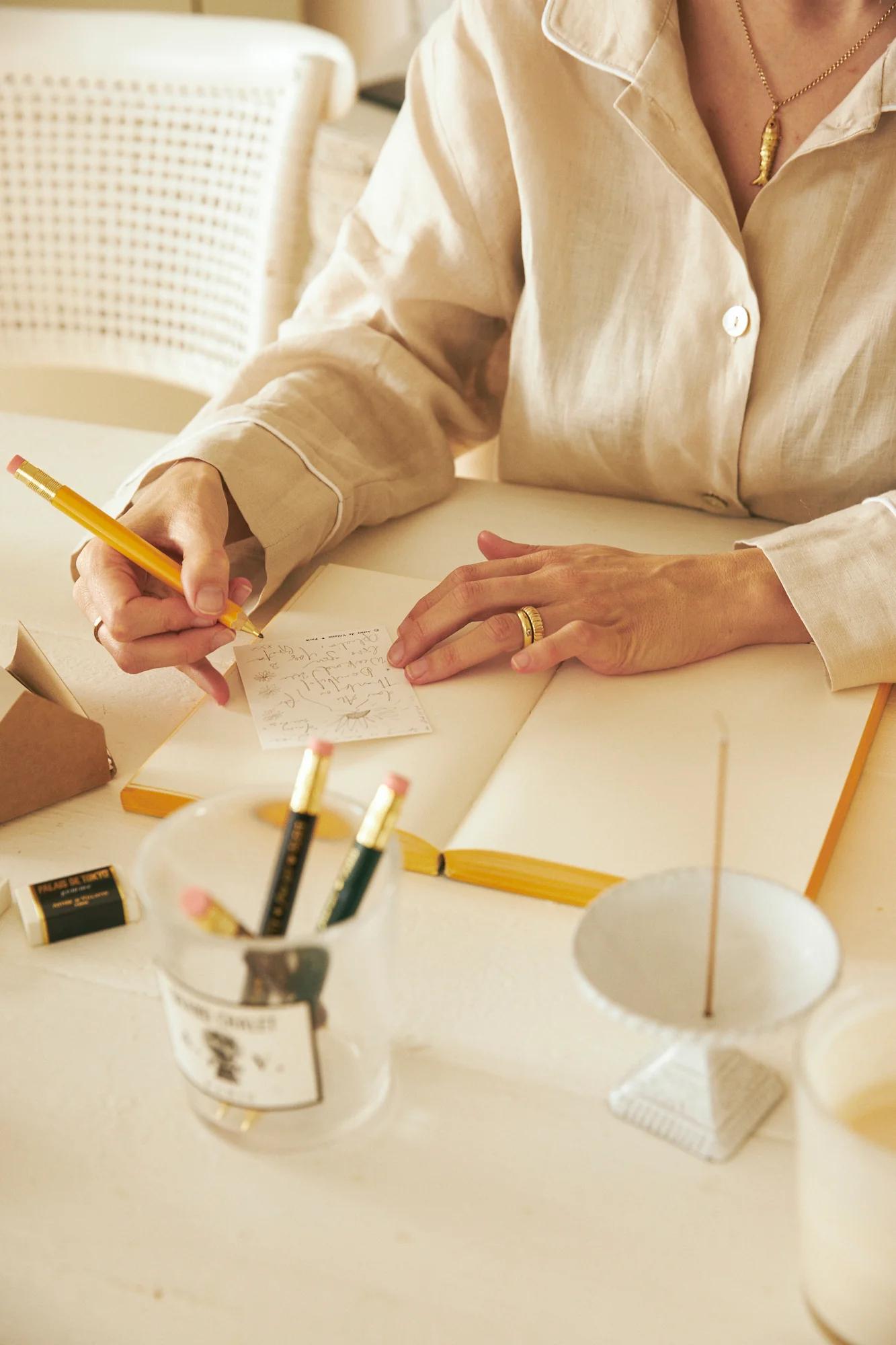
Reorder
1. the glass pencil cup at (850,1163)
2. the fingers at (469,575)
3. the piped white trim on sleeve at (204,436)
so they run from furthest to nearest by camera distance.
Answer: the piped white trim on sleeve at (204,436) < the fingers at (469,575) < the glass pencil cup at (850,1163)

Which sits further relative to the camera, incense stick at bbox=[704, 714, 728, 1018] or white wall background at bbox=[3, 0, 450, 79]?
white wall background at bbox=[3, 0, 450, 79]

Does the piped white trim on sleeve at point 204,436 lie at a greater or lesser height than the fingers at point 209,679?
greater

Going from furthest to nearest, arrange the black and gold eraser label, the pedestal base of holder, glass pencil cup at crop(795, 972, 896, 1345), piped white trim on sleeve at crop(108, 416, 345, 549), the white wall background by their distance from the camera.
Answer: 1. the white wall background
2. piped white trim on sleeve at crop(108, 416, 345, 549)
3. the black and gold eraser label
4. the pedestal base of holder
5. glass pencil cup at crop(795, 972, 896, 1345)

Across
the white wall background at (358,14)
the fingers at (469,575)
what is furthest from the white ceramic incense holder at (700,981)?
the white wall background at (358,14)


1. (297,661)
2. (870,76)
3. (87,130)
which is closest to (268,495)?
(297,661)

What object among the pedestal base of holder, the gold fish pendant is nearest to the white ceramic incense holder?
the pedestal base of holder

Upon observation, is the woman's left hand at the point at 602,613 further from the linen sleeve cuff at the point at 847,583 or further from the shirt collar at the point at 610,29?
the shirt collar at the point at 610,29

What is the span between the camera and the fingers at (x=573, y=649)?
0.84 metres

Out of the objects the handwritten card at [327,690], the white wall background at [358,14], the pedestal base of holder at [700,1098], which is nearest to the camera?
the pedestal base of holder at [700,1098]

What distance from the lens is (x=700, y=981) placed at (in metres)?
0.53

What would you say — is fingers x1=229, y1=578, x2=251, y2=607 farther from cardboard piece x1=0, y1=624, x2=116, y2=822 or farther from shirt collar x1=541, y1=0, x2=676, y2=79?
shirt collar x1=541, y1=0, x2=676, y2=79

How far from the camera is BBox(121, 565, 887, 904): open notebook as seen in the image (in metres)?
0.71

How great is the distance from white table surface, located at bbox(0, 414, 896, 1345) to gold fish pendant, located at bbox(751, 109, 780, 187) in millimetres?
594

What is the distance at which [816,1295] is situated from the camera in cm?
49
